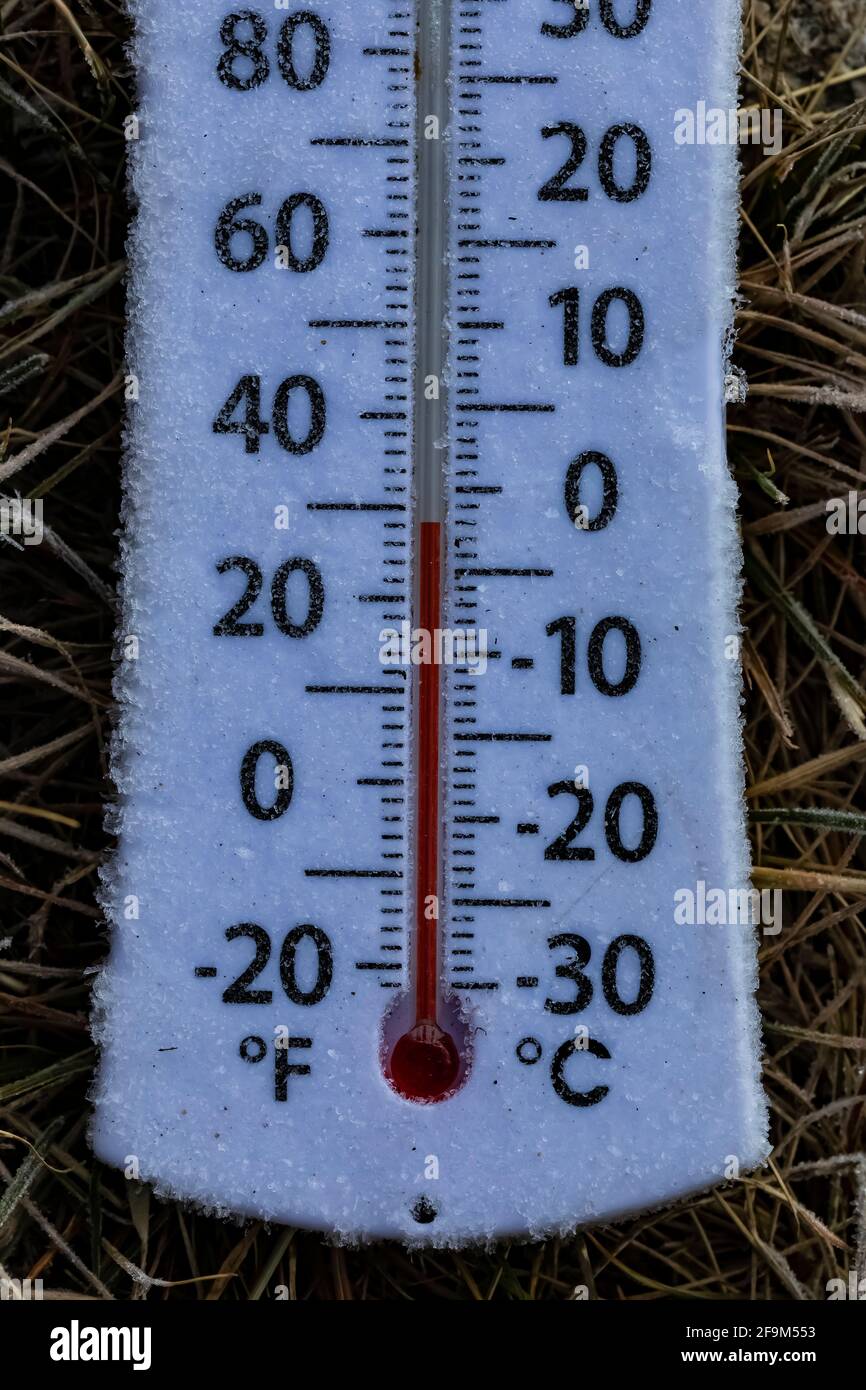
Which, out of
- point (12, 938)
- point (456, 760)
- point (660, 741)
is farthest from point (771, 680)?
point (12, 938)

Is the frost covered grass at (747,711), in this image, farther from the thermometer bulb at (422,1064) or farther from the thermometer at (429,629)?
the thermometer bulb at (422,1064)

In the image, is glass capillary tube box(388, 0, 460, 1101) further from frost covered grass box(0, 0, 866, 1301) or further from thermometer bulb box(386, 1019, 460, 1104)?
frost covered grass box(0, 0, 866, 1301)

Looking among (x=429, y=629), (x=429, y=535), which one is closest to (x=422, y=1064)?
(x=429, y=629)

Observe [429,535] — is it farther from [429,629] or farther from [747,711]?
[747,711]

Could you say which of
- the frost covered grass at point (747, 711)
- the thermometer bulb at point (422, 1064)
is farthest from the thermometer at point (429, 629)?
the frost covered grass at point (747, 711)

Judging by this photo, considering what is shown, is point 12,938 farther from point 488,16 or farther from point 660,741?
point 488,16

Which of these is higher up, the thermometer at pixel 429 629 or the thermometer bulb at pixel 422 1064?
the thermometer at pixel 429 629
